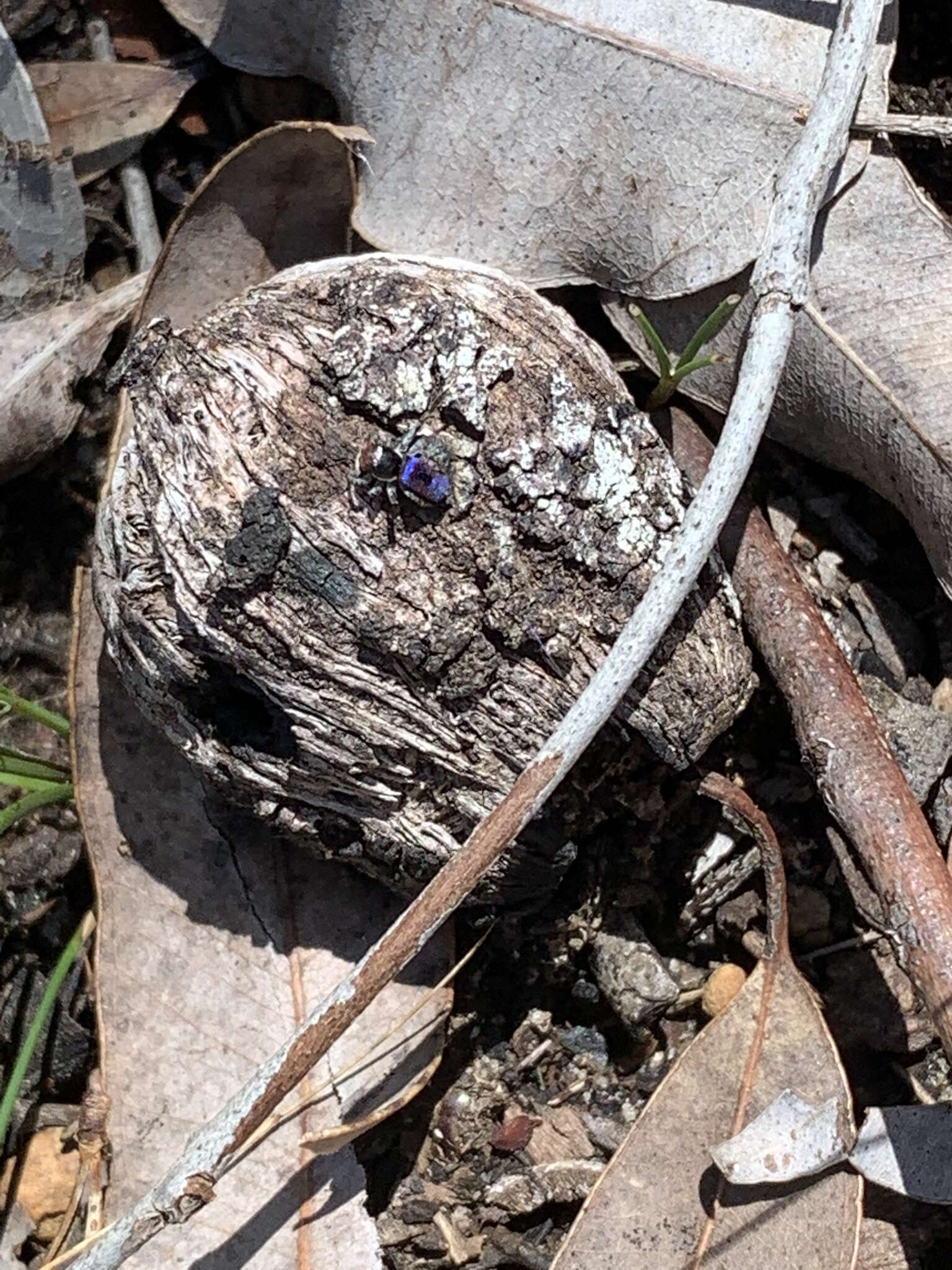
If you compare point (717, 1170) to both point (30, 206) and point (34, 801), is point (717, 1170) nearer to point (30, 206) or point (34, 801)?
point (34, 801)

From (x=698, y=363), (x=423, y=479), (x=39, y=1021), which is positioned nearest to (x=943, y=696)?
(x=698, y=363)

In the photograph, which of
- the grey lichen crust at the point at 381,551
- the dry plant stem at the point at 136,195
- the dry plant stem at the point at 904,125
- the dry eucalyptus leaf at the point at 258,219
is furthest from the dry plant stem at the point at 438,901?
the dry plant stem at the point at 136,195

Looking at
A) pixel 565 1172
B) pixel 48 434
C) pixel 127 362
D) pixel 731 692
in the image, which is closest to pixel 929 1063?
pixel 565 1172

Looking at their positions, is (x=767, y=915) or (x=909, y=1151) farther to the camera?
(x=767, y=915)

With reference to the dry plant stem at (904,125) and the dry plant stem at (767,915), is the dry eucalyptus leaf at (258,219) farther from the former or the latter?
the dry plant stem at (767,915)

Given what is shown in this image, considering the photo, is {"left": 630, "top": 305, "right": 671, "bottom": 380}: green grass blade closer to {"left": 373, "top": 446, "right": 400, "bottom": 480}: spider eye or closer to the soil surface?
the soil surface

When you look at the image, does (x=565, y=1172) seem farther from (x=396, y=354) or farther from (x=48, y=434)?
(x=48, y=434)
